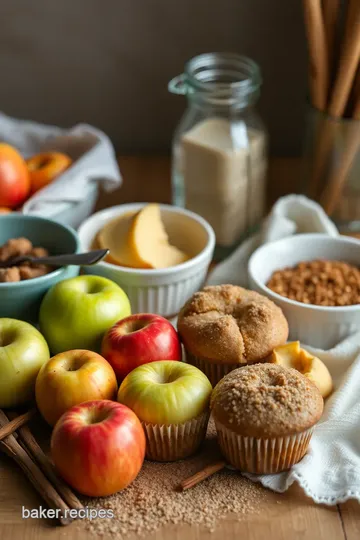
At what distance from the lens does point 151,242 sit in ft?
4.09

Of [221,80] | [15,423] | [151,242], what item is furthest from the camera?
[221,80]

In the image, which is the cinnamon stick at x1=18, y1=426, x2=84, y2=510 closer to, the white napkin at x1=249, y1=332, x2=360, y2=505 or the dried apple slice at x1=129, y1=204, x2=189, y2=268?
the white napkin at x1=249, y1=332, x2=360, y2=505

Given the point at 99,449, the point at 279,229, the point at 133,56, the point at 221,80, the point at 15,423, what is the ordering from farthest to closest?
the point at 133,56 → the point at 221,80 → the point at 279,229 → the point at 15,423 → the point at 99,449

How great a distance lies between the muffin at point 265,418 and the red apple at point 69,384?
14cm

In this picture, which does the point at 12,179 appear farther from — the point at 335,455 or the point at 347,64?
the point at 335,455

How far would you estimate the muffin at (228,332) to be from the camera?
104 cm

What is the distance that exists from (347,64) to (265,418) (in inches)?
25.7

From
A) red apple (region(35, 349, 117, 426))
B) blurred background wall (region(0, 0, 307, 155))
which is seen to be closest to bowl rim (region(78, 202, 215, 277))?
red apple (region(35, 349, 117, 426))

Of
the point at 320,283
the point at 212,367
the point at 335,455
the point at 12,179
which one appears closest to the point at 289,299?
the point at 320,283

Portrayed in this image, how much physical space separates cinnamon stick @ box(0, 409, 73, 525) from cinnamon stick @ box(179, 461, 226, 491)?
13 cm

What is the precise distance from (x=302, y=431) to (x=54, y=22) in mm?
1039

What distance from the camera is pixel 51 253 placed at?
1258mm

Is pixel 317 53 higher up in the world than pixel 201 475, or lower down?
higher up

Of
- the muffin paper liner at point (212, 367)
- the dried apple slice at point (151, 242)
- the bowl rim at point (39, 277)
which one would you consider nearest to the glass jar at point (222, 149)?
the dried apple slice at point (151, 242)
